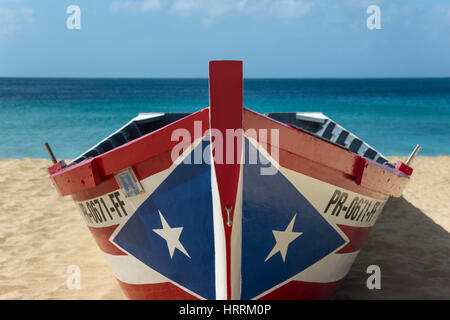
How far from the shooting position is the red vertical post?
1935 millimetres

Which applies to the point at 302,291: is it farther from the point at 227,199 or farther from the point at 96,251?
the point at 96,251

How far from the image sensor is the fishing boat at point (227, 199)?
2.12 metres

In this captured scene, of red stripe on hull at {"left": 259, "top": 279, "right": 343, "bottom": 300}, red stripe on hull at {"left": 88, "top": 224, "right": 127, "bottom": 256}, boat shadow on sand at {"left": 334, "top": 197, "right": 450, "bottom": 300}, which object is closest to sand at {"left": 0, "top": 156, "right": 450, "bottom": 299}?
boat shadow on sand at {"left": 334, "top": 197, "right": 450, "bottom": 300}

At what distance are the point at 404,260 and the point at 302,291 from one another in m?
1.94

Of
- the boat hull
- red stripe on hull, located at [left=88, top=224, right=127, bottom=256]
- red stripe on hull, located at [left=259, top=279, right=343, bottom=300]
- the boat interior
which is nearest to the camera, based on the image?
the boat hull

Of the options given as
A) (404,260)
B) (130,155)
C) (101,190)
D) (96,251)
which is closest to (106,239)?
(101,190)

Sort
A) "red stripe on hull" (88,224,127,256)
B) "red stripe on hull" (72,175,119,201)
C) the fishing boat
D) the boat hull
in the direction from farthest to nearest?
"red stripe on hull" (88,224,127,256), "red stripe on hull" (72,175,119,201), the boat hull, the fishing boat

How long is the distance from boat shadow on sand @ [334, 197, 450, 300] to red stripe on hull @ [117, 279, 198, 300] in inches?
60.0

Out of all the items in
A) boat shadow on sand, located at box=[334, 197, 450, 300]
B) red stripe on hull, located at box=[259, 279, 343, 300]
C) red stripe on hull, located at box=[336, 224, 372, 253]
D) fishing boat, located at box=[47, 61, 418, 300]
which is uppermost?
fishing boat, located at box=[47, 61, 418, 300]

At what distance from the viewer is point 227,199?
2.15 metres

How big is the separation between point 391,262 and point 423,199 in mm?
2852

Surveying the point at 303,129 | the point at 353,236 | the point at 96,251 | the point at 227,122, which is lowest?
the point at 96,251

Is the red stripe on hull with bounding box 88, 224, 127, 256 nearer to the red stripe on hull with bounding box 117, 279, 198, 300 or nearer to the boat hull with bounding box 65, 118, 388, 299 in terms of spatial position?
the boat hull with bounding box 65, 118, 388, 299

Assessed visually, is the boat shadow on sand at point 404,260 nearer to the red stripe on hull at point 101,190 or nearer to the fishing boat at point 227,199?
the fishing boat at point 227,199
